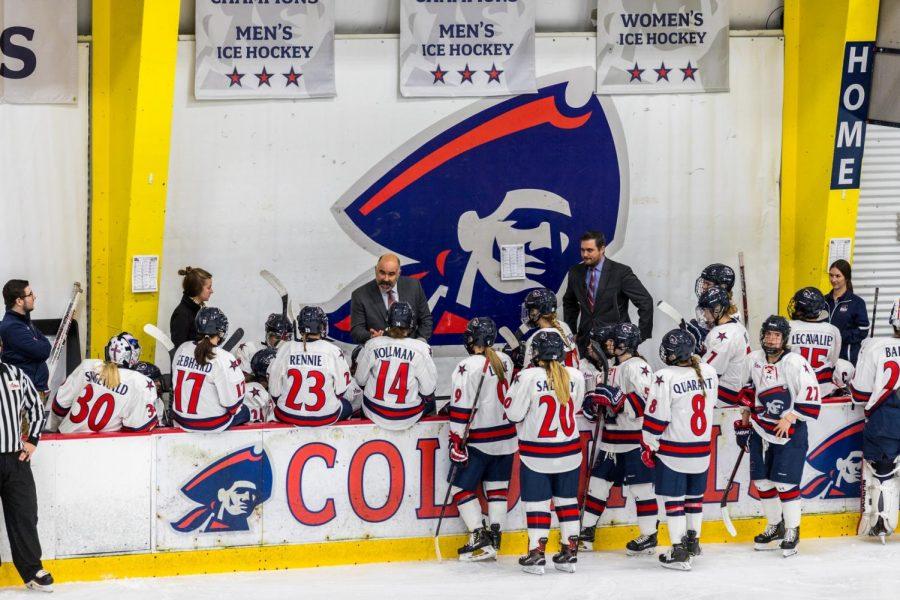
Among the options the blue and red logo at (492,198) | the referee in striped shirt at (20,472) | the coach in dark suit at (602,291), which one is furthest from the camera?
the blue and red logo at (492,198)

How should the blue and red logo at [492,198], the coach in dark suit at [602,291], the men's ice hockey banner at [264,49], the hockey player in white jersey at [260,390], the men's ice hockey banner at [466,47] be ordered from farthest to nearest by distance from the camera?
the blue and red logo at [492,198] < the men's ice hockey banner at [466,47] < the men's ice hockey banner at [264,49] < the coach in dark suit at [602,291] < the hockey player in white jersey at [260,390]

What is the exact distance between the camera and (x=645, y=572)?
6.81 meters

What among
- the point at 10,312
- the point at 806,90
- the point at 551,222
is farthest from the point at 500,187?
the point at 10,312

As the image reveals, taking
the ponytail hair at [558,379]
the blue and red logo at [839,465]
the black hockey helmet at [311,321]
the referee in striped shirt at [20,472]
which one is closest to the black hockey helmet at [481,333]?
the ponytail hair at [558,379]

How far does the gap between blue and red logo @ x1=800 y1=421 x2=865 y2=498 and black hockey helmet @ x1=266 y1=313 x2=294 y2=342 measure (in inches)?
122

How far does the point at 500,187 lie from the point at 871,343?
2843mm

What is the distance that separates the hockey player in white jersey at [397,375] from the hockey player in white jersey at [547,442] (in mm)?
595

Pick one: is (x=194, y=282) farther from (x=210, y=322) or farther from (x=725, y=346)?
(x=725, y=346)

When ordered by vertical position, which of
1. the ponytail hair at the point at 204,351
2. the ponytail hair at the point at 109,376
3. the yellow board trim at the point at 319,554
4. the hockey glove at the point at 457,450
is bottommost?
the yellow board trim at the point at 319,554

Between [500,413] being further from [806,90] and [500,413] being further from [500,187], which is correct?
[806,90]

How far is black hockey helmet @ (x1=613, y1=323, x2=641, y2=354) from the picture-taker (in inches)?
272

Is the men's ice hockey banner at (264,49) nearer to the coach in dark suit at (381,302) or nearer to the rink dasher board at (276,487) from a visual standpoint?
the coach in dark suit at (381,302)

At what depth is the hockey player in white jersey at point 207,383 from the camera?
262 inches

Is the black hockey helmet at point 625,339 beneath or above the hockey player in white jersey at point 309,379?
above
